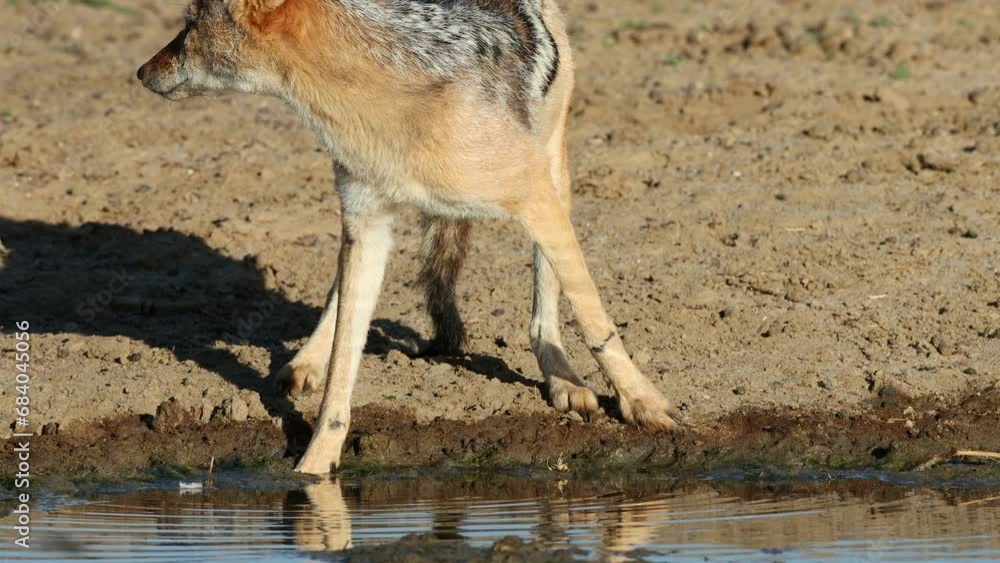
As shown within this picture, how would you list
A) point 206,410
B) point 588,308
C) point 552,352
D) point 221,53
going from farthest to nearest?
1. point 552,352
2. point 206,410
3. point 588,308
4. point 221,53

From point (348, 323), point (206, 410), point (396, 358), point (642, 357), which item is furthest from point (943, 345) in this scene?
point (206, 410)

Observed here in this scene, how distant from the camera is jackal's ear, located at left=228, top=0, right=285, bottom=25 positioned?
22.1ft

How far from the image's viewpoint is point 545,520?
20.8 ft

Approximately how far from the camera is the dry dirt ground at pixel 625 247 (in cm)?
763

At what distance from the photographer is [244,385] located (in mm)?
7938

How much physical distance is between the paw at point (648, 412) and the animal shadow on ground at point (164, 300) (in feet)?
2.40

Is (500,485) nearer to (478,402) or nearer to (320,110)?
(478,402)

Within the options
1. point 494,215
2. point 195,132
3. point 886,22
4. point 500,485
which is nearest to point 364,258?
point 494,215

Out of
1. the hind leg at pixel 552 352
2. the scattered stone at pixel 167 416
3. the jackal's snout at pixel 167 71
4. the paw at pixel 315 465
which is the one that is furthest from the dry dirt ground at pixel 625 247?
the jackal's snout at pixel 167 71

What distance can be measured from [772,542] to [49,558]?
2.72 metres

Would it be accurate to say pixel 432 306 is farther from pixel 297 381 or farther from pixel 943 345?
pixel 943 345

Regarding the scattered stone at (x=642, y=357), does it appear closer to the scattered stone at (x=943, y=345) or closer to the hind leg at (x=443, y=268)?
the hind leg at (x=443, y=268)

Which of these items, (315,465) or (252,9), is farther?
(315,465)
